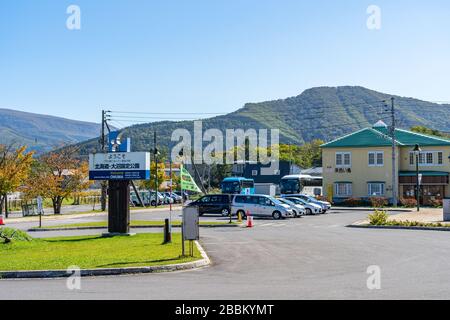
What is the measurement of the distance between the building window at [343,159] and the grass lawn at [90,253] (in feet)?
136

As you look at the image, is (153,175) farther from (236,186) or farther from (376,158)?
(376,158)

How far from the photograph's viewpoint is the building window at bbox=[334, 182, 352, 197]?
209ft

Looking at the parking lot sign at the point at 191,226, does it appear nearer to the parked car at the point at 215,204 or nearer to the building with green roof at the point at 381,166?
the parked car at the point at 215,204

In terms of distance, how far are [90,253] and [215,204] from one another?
→ 23.1 meters

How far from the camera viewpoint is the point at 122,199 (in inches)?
1116

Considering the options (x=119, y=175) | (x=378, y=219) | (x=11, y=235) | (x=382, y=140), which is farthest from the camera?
(x=382, y=140)

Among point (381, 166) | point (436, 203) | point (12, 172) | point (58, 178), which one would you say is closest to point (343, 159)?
point (381, 166)

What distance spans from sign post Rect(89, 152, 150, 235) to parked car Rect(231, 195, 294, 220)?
483 inches

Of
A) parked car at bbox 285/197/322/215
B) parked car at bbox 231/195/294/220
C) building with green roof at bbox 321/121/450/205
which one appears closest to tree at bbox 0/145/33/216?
parked car at bbox 231/195/294/220

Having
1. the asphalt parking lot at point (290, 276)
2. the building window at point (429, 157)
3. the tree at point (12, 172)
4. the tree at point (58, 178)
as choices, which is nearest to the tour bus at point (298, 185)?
the building window at point (429, 157)

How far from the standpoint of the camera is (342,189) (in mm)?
64125

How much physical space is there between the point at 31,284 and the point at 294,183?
54.6m
